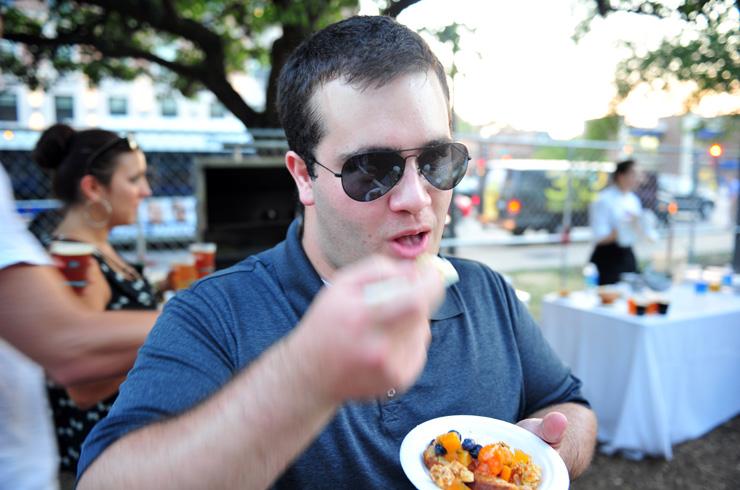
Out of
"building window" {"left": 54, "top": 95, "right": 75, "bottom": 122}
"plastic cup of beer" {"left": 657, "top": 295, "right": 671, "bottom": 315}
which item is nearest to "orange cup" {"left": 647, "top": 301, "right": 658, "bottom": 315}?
"plastic cup of beer" {"left": 657, "top": 295, "right": 671, "bottom": 315}

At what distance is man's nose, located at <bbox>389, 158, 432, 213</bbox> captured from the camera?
1352mm

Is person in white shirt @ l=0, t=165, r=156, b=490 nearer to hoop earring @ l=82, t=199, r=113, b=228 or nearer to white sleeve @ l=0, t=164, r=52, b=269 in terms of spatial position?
white sleeve @ l=0, t=164, r=52, b=269

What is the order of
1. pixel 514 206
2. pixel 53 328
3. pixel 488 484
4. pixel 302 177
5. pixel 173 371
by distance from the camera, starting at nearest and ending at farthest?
1. pixel 173 371
2. pixel 488 484
3. pixel 53 328
4. pixel 302 177
5. pixel 514 206

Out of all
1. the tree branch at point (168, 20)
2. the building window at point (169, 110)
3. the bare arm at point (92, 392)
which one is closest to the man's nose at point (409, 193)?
the bare arm at point (92, 392)

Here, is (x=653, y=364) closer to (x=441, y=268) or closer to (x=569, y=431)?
(x=569, y=431)

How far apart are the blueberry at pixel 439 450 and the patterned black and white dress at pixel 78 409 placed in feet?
5.64

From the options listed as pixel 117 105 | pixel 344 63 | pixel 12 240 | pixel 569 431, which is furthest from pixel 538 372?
pixel 117 105

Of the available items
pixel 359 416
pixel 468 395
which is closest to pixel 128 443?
pixel 359 416

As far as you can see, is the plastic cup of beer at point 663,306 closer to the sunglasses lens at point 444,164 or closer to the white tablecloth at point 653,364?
the white tablecloth at point 653,364

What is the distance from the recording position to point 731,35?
2346mm

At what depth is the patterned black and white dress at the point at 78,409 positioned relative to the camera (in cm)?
232

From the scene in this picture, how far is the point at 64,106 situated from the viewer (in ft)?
86.3

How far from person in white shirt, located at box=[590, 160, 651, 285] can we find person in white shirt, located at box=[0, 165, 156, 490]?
5.96 meters

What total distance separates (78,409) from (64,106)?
29.3 metres
